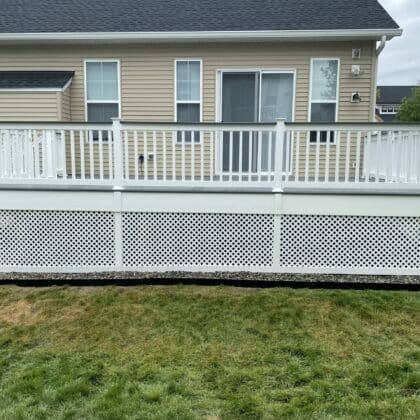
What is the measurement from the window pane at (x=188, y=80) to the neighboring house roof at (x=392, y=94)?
157 feet

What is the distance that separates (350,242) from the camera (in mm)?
4777

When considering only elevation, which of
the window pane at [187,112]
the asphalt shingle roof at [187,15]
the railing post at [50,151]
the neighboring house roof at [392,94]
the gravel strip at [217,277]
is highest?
the neighboring house roof at [392,94]

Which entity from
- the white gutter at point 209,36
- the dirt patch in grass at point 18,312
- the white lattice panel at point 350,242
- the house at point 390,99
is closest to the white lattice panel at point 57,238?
the dirt patch in grass at point 18,312

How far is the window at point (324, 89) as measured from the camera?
7.36 metres

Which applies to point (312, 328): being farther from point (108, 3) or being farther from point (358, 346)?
point (108, 3)

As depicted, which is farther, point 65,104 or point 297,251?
point 65,104

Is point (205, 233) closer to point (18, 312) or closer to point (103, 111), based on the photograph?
point (18, 312)

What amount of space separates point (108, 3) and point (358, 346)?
8282mm

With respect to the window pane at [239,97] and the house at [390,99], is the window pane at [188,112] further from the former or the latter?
the house at [390,99]

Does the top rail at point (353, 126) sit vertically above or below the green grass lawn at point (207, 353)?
above

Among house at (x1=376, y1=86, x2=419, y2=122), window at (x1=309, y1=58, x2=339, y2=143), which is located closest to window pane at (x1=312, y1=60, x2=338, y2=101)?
window at (x1=309, y1=58, x2=339, y2=143)

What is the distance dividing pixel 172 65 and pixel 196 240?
4067 millimetres

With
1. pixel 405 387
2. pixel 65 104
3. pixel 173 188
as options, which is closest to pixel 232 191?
pixel 173 188

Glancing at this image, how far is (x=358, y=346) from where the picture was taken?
3.35 metres
